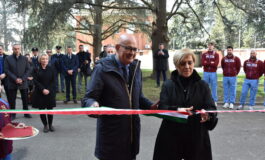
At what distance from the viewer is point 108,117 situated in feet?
8.57

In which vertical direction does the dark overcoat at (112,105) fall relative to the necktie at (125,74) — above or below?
below

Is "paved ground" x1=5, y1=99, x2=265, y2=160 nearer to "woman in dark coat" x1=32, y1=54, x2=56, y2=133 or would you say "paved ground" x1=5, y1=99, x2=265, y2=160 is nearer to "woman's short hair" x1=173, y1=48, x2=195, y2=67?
"woman in dark coat" x1=32, y1=54, x2=56, y2=133

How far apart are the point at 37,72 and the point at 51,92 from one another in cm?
63

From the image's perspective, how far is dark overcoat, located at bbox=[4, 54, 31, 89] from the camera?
23.2 ft

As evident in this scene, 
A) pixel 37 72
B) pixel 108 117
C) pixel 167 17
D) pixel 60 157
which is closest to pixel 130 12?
pixel 167 17

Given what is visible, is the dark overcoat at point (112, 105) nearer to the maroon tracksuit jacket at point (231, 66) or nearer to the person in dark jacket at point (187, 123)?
the person in dark jacket at point (187, 123)

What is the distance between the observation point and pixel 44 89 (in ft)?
19.8

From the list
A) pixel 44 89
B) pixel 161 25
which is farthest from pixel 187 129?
pixel 161 25

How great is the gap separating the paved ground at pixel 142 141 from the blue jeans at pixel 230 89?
5.41 feet

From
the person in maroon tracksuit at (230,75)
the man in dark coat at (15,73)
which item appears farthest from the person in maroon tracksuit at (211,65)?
the man in dark coat at (15,73)

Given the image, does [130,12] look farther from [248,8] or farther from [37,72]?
[37,72]

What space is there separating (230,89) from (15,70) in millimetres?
7005

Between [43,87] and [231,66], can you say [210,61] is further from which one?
[43,87]

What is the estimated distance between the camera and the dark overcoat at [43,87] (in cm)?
607
